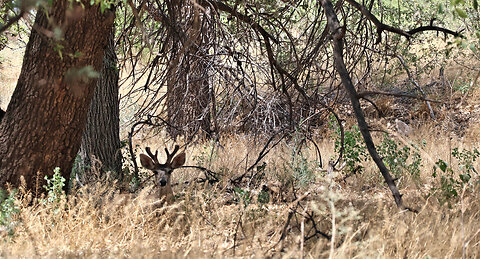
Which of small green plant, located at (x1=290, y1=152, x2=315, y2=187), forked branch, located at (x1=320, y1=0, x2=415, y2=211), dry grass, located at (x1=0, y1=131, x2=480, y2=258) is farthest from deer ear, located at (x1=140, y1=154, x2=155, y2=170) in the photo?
forked branch, located at (x1=320, y1=0, x2=415, y2=211)

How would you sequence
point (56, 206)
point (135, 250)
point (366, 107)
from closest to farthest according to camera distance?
point (135, 250) → point (56, 206) → point (366, 107)

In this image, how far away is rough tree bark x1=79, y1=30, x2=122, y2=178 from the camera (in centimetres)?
552

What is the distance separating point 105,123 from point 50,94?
1707 mm

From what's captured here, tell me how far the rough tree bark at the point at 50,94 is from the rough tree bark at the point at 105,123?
132 cm

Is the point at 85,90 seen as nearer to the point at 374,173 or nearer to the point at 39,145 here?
the point at 39,145

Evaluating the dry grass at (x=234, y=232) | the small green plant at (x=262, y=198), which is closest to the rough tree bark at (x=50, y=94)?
the dry grass at (x=234, y=232)

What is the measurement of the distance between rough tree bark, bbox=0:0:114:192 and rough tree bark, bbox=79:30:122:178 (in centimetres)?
132

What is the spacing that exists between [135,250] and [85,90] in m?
1.62

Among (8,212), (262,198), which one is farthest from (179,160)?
(8,212)

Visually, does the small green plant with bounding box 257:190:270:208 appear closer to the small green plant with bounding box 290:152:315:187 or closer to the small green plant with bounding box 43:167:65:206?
the small green plant with bounding box 290:152:315:187

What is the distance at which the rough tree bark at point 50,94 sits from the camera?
3.91 meters

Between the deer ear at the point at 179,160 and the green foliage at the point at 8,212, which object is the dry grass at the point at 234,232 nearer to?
the green foliage at the point at 8,212

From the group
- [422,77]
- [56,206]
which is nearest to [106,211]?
[56,206]

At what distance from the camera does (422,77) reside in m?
12.4
